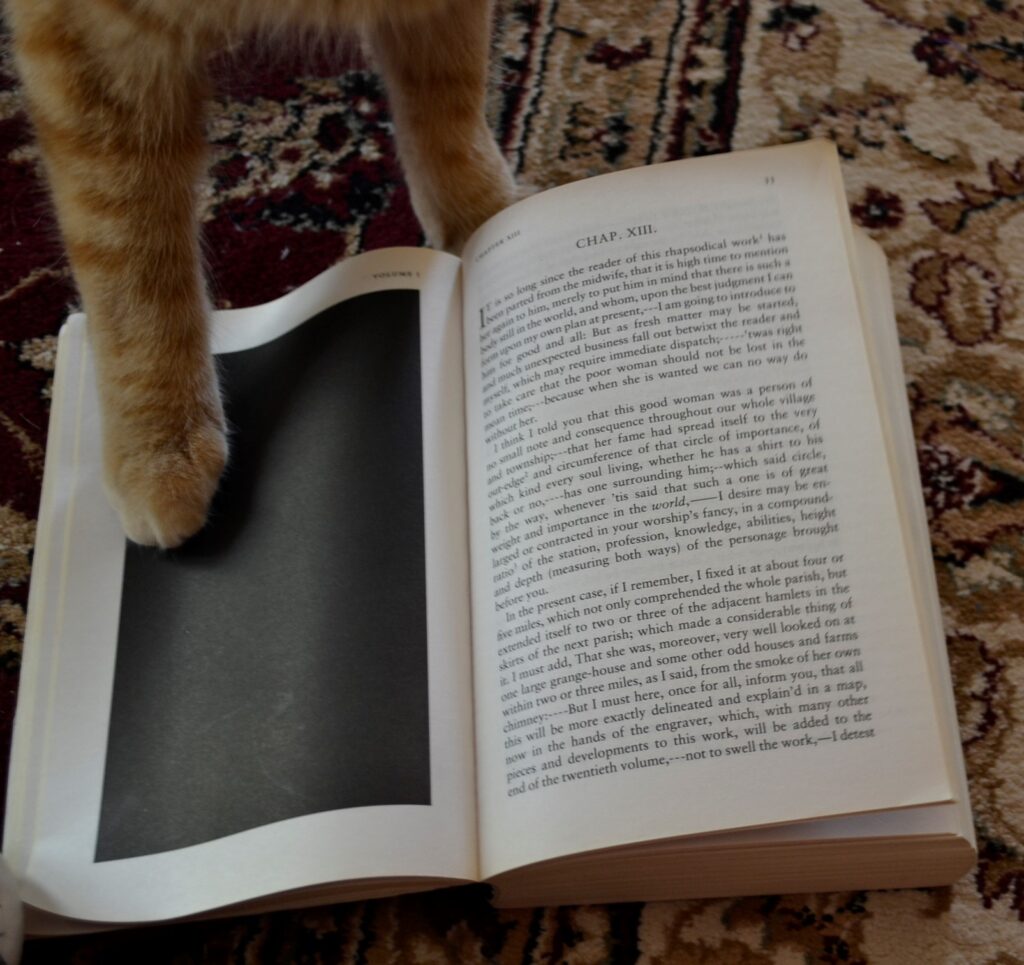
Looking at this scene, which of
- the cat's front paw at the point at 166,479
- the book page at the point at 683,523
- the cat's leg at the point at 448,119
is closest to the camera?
the book page at the point at 683,523

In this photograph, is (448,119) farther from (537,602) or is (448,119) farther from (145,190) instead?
(537,602)

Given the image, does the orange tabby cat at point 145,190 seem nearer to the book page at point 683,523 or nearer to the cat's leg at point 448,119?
the cat's leg at point 448,119

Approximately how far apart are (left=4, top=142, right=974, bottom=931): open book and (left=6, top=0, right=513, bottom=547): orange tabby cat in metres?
0.03

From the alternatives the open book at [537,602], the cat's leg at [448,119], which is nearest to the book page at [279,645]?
the open book at [537,602]

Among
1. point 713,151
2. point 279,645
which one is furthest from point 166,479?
point 713,151

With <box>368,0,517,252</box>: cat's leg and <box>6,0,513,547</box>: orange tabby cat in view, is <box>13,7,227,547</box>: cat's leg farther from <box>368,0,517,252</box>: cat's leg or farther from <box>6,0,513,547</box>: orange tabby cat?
<box>368,0,517,252</box>: cat's leg

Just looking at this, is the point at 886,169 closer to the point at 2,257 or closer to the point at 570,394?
the point at 570,394

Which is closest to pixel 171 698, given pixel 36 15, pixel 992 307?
pixel 36 15

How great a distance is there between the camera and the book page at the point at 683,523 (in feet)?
1.88

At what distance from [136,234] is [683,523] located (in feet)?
1.31

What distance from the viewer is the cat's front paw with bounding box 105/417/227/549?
0.68 m

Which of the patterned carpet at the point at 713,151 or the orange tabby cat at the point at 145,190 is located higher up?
the orange tabby cat at the point at 145,190

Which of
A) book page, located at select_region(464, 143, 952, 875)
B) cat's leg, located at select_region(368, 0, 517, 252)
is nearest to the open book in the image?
book page, located at select_region(464, 143, 952, 875)

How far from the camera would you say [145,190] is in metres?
0.74
